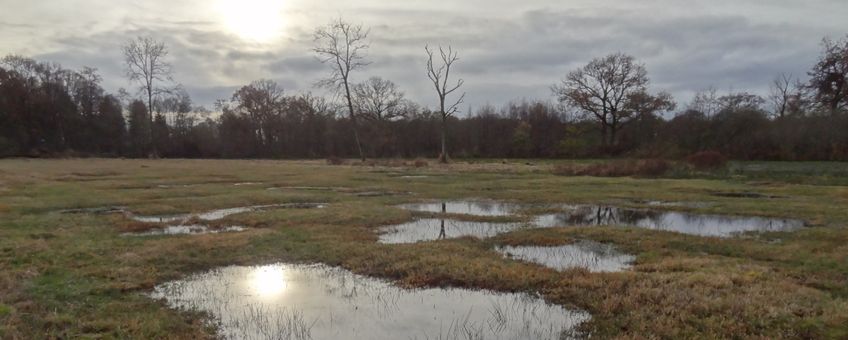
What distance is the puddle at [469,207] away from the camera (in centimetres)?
1758

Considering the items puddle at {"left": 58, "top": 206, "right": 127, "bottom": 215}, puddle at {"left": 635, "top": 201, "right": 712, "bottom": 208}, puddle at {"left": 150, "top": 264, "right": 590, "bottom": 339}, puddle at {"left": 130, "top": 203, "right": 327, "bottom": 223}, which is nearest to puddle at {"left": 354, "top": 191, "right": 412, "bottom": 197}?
puddle at {"left": 130, "top": 203, "right": 327, "bottom": 223}

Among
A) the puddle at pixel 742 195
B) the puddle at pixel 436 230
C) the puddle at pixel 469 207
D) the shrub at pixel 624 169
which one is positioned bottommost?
the puddle at pixel 436 230

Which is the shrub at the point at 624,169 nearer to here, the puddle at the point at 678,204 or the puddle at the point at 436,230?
the puddle at the point at 678,204

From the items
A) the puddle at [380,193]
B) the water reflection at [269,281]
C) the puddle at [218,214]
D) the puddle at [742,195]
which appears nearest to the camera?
the water reflection at [269,281]

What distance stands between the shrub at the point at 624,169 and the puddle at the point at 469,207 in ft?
50.2

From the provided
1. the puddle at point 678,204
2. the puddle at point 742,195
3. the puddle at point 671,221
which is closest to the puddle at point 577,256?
the puddle at point 671,221

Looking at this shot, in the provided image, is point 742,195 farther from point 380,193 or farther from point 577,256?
point 380,193

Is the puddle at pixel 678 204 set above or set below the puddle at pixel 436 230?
above

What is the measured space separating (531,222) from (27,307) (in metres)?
11.8

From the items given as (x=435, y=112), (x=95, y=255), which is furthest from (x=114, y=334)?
(x=435, y=112)

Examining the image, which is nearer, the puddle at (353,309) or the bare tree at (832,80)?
the puddle at (353,309)

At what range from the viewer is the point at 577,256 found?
10555 mm

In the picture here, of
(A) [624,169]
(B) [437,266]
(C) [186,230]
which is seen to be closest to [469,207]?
(C) [186,230]

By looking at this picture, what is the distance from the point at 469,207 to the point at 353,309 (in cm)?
1209
